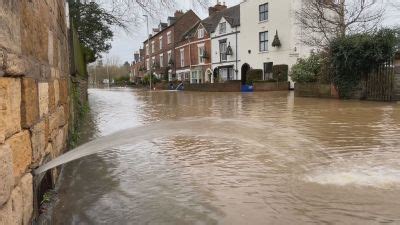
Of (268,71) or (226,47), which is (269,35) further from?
(226,47)

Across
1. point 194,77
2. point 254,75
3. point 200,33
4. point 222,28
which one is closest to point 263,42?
point 254,75

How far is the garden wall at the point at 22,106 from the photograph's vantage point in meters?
2.06

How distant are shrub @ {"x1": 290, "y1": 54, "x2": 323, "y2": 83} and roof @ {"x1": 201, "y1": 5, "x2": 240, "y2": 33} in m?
16.7

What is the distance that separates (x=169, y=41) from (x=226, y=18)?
15.8 meters

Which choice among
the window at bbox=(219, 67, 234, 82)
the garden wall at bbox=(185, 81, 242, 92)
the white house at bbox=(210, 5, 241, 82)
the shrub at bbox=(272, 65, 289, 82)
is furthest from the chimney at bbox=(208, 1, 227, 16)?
the shrub at bbox=(272, 65, 289, 82)

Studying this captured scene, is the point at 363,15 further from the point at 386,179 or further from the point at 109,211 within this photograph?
the point at 109,211

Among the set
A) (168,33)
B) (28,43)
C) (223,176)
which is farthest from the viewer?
(168,33)

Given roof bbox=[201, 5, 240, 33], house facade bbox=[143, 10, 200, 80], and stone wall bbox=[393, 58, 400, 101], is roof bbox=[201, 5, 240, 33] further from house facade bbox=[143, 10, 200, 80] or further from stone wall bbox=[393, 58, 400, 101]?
stone wall bbox=[393, 58, 400, 101]

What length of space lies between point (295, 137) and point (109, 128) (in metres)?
3.97

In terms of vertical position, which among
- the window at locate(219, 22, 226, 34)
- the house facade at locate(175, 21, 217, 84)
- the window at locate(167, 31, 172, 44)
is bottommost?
the house facade at locate(175, 21, 217, 84)

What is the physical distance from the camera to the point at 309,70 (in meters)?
19.2

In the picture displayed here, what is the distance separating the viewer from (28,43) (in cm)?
282

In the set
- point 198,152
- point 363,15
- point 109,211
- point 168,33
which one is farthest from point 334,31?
point 168,33

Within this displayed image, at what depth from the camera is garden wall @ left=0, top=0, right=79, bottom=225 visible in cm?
206
